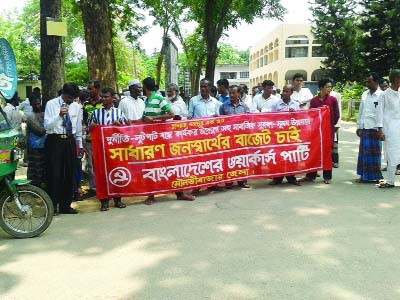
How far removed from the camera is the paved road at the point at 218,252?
→ 145 inches

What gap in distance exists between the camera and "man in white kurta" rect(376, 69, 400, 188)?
728cm

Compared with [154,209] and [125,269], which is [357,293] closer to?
[125,269]

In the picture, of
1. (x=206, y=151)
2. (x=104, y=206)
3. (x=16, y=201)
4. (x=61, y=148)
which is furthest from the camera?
(x=206, y=151)

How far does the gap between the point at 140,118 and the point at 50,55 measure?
1.66m

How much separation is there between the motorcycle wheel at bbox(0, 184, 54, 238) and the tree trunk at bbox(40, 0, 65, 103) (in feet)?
7.19

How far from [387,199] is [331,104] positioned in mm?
2312

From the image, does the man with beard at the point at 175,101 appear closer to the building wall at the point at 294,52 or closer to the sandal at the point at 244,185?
the sandal at the point at 244,185

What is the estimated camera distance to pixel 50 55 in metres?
6.95

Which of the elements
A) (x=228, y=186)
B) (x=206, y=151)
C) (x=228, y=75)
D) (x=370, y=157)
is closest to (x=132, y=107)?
(x=206, y=151)

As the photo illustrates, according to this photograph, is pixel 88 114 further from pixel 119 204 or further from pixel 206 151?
pixel 206 151

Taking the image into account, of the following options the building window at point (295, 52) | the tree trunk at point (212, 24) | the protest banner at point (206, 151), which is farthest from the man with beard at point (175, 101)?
the building window at point (295, 52)

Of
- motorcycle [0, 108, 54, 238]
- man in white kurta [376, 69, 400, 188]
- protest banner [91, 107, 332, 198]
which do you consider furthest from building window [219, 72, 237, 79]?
motorcycle [0, 108, 54, 238]

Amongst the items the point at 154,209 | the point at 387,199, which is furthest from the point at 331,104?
the point at 154,209

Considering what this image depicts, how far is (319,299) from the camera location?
11.3 feet
